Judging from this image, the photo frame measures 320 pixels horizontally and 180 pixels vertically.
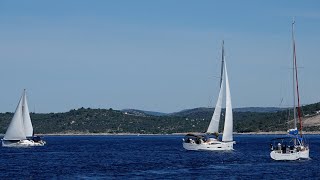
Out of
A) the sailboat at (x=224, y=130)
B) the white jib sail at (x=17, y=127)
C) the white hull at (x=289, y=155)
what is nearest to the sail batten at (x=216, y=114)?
the sailboat at (x=224, y=130)

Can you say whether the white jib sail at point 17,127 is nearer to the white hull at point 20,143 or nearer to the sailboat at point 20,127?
the sailboat at point 20,127

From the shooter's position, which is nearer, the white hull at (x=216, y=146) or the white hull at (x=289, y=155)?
the white hull at (x=289, y=155)

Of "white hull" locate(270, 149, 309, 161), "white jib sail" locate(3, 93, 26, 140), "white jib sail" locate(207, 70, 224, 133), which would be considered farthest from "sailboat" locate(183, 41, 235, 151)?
"white jib sail" locate(3, 93, 26, 140)

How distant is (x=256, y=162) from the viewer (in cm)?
9356

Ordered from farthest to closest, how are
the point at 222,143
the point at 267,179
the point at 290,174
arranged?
the point at 222,143 → the point at 290,174 → the point at 267,179

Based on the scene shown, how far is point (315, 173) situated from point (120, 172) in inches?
800

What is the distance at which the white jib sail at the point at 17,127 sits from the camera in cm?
14150

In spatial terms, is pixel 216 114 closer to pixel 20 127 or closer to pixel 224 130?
pixel 224 130

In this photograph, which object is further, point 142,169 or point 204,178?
point 142,169

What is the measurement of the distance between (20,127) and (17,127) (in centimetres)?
58

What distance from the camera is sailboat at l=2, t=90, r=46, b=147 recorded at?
142m

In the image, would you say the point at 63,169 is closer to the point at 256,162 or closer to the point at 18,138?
the point at 256,162

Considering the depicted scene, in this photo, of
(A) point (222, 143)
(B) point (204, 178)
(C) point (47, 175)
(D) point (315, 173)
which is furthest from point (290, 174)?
(A) point (222, 143)

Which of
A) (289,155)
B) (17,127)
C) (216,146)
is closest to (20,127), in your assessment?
(17,127)
